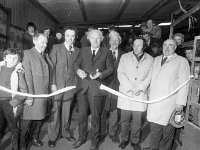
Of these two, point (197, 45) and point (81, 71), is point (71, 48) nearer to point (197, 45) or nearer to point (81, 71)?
point (81, 71)

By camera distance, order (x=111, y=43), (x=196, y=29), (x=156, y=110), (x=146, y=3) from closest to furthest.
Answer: (x=156, y=110)
(x=111, y=43)
(x=196, y=29)
(x=146, y=3)

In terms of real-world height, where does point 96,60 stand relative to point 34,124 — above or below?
above

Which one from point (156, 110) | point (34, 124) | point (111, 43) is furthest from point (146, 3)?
point (34, 124)

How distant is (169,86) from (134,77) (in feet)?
2.09

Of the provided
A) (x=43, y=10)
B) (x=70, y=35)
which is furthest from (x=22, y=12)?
(x=70, y=35)

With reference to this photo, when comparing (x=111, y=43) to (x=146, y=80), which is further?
(x=111, y=43)

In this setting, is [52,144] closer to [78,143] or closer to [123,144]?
[78,143]

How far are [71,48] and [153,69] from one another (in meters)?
1.54

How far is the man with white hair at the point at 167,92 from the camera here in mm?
3381

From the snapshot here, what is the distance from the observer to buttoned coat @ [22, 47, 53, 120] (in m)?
3.35

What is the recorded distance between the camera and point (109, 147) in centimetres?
391

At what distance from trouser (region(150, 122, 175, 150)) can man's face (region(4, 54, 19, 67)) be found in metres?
2.44

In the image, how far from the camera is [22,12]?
764 cm

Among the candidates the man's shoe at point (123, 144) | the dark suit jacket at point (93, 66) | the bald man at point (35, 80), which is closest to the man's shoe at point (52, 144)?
the bald man at point (35, 80)
